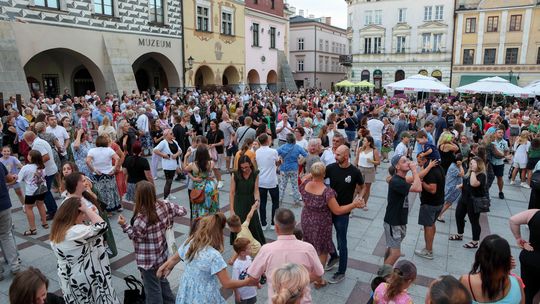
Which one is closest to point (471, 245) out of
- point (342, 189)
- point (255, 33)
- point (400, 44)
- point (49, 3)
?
point (342, 189)

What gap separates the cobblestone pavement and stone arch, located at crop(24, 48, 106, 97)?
13860mm

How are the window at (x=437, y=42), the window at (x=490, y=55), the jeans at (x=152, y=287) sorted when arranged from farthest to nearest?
1. the window at (x=437, y=42)
2. the window at (x=490, y=55)
3. the jeans at (x=152, y=287)

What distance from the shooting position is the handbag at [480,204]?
19.6 feet

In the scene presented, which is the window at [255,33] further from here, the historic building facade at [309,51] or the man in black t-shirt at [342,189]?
the man in black t-shirt at [342,189]

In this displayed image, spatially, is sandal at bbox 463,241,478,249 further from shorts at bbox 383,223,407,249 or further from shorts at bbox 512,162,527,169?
shorts at bbox 512,162,527,169

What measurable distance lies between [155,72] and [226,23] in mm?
6934

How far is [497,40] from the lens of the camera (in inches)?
1462

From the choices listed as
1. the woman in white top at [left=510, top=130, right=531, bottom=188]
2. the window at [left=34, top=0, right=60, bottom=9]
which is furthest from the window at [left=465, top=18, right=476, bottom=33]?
the window at [left=34, top=0, right=60, bottom=9]

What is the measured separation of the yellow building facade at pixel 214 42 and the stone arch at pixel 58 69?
22.8 ft

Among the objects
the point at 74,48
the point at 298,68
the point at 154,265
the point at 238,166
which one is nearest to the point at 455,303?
the point at 154,265

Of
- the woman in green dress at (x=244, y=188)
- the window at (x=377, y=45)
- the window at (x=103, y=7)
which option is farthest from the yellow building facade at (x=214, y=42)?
the woman in green dress at (x=244, y=188)

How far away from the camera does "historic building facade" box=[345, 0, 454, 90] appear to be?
40188 millimetres

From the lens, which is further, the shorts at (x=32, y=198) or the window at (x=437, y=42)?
the window at (x=437, y=42)

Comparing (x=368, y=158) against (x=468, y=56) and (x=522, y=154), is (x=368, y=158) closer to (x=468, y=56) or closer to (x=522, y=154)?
(x=522, y=154)
